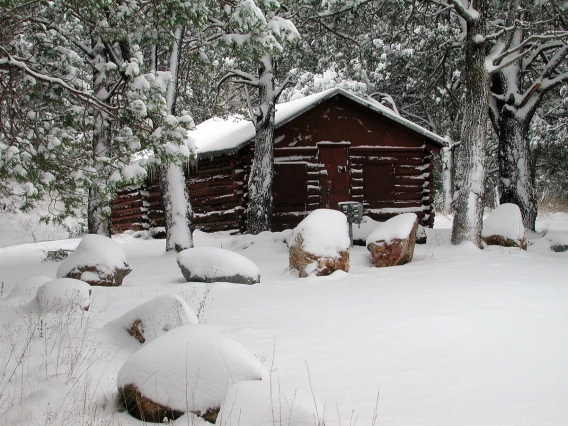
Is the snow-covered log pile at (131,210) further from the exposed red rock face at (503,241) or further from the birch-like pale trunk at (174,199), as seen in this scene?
the exposed red rock face at (503,241)

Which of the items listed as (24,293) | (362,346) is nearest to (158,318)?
(362,346)

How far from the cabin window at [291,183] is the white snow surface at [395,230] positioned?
6854 mm

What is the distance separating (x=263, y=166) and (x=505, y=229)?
580 centimetres

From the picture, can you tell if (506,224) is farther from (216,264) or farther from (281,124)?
(281,124)

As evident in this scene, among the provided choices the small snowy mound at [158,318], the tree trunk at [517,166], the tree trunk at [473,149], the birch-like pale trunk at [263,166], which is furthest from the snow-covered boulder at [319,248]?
the tree trunk at [517,166]

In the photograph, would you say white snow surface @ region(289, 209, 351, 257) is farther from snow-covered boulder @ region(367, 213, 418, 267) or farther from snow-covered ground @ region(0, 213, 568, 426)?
snow-covered boulder @ region(367, 213, 418, 267)

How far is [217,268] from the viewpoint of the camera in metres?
8.59

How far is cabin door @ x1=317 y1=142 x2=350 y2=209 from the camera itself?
17609mm

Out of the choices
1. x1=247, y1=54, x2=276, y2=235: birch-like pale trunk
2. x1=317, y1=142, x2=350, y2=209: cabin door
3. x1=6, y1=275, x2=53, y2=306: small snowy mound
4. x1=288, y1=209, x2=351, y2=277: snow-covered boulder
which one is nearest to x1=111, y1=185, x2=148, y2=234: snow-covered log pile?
x1=317, y1=142, x2=350, y2=209: cabin door

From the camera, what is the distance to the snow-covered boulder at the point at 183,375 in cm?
338

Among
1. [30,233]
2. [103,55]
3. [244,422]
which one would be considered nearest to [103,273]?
[244,422]

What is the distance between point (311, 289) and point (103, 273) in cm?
317

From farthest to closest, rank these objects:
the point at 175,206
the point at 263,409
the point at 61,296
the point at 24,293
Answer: the point at 175,206, the point at 24,293, the point at 61,296, the point at 263,409

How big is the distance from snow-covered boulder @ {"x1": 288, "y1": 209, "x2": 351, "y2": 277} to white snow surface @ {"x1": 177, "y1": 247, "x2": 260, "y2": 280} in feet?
2.91
